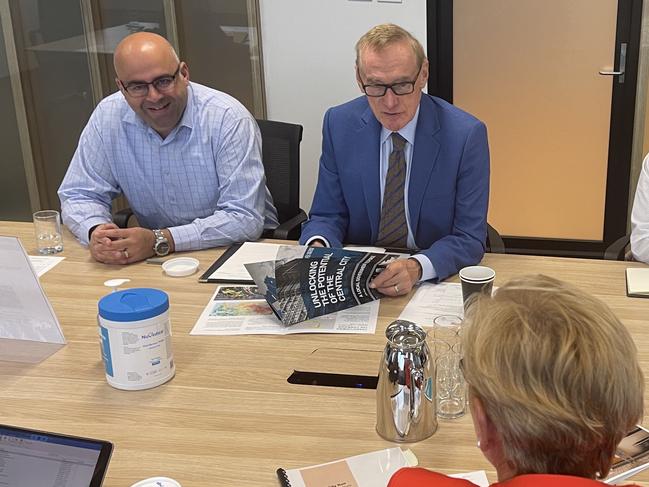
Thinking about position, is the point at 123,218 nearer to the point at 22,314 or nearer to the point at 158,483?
the point at 22,314

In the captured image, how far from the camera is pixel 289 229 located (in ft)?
9.14

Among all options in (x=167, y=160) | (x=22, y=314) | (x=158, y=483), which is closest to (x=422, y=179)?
(x=167, y=160)

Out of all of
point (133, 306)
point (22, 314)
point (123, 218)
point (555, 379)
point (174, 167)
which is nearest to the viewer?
point (555, 379)

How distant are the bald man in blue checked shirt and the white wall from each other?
3.86 ft

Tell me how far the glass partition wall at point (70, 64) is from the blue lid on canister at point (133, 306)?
8.22ft

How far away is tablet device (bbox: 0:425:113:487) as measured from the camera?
1.23 meters

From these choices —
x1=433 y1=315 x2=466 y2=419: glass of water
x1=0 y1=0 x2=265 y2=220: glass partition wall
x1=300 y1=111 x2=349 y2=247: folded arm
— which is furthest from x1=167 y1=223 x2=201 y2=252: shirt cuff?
x1=0 y1=0 x2=265 y2=220: glass partition wall

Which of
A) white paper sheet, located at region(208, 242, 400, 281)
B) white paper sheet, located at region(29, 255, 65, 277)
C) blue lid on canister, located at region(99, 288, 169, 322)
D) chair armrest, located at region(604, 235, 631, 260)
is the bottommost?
chair armrest, located at region(604, 235, 631, 260)

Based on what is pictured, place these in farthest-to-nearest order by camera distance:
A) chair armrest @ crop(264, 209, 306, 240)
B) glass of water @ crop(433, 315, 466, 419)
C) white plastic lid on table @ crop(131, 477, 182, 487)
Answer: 1. chair armrest @ crop(264, 209, 306, 240)
2. glass of water @ crop(433, 315, 466, 419)
3. white plastic lid on table @ crop(131, 477, 182, 487)

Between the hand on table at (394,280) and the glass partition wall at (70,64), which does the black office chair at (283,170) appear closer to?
the hand on table at (394,280)

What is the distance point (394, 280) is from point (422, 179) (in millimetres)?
532

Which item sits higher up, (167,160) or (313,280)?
(167,160)

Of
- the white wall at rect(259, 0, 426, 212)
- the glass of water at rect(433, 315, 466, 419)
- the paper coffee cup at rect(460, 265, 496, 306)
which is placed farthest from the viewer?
the white wall at rect(259, 0, 426, 212)

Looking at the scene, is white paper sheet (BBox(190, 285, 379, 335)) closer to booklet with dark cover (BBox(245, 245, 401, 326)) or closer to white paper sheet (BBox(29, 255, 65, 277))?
booklet with dark cover (BBox(245, 245, 401, 326))
